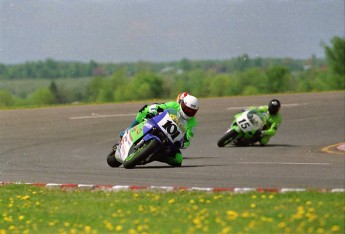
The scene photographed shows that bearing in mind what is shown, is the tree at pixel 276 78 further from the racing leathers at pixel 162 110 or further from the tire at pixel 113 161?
the racing leathers at pixel 162 110

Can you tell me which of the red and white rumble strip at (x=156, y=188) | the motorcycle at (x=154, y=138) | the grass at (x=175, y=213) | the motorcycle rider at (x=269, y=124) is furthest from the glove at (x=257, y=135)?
the grass at (x=175, y=213)

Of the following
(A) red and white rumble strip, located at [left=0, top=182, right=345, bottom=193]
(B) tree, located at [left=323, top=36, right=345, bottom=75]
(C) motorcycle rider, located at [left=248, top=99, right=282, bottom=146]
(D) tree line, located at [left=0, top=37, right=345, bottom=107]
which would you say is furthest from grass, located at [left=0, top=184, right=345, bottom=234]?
(B) tree, located at [left=323, top=36, right=345, bottom=75]

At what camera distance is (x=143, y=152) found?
19172mm

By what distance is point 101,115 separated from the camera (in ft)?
117

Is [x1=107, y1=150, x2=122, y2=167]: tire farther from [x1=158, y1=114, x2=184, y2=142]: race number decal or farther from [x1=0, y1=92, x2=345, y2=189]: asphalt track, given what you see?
[x1=158, y1=114, x2=184, y2=142]: race number decal

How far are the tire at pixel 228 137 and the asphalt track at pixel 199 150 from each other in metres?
0.39

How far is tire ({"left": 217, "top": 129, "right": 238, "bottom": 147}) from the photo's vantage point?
25844 millimetres

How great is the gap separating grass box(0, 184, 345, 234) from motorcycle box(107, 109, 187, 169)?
3.27 meters

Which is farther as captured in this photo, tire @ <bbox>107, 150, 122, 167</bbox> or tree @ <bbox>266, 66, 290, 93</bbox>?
tree @ <bbox>266, 66, 290, 93</bbox>

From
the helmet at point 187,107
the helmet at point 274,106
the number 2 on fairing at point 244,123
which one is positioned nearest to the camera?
the helmet at point 187,107

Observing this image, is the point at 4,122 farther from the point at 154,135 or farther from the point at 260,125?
the point at 154,135

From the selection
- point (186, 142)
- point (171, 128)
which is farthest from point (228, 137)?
point (171, 128)

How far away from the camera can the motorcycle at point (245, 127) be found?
2556 centimetres

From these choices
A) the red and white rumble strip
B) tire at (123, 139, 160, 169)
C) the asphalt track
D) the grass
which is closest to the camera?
the grass
